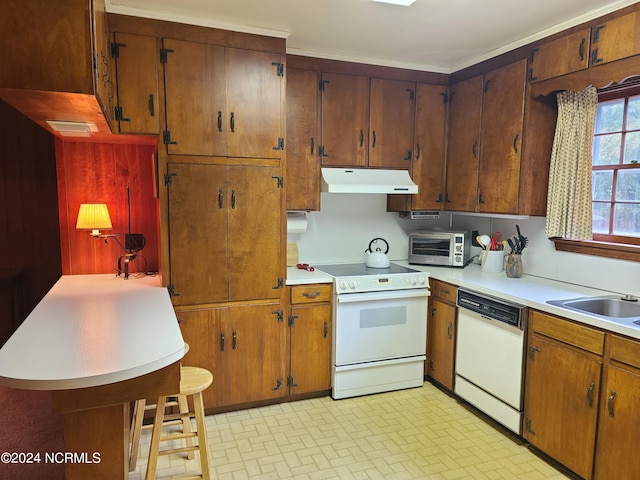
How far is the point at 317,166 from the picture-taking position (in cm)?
Result: 329

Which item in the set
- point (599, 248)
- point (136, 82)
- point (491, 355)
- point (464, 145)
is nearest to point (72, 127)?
point (136, 82)

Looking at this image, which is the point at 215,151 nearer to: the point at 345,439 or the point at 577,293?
the point at 345,439

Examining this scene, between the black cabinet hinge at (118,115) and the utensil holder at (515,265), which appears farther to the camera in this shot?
the utensil holder at (515,265)

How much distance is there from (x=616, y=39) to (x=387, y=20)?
1262 millimetres

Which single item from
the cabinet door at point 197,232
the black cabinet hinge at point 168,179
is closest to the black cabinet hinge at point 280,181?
the cabinet door at point 197,232

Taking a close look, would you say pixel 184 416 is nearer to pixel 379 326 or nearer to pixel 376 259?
pixel 379 326

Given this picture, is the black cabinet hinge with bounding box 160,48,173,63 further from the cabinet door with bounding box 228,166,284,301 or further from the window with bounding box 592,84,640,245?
the window with bounding box 592,84,640,245

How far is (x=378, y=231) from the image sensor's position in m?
3.89

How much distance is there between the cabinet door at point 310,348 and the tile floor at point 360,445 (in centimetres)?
15

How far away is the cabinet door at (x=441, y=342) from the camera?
3206 mm

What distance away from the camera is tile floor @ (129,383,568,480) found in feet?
7.75

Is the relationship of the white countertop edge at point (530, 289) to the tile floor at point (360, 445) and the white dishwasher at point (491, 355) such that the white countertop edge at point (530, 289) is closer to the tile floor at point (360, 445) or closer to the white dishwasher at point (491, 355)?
the white dishwasher at point (491, 355)

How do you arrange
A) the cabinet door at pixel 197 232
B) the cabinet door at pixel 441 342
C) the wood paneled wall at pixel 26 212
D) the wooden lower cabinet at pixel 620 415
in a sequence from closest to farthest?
the wooden lower cabinet at pixel 620 415 < the cabinet door at pixel 197 232 < the cabinet door at pixel 441 342 < the wood paneled wall at pixel 26 212

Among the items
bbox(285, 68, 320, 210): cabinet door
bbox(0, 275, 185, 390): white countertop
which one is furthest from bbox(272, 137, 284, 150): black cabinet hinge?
bbox(0, 275, 185, 390): white countertop
